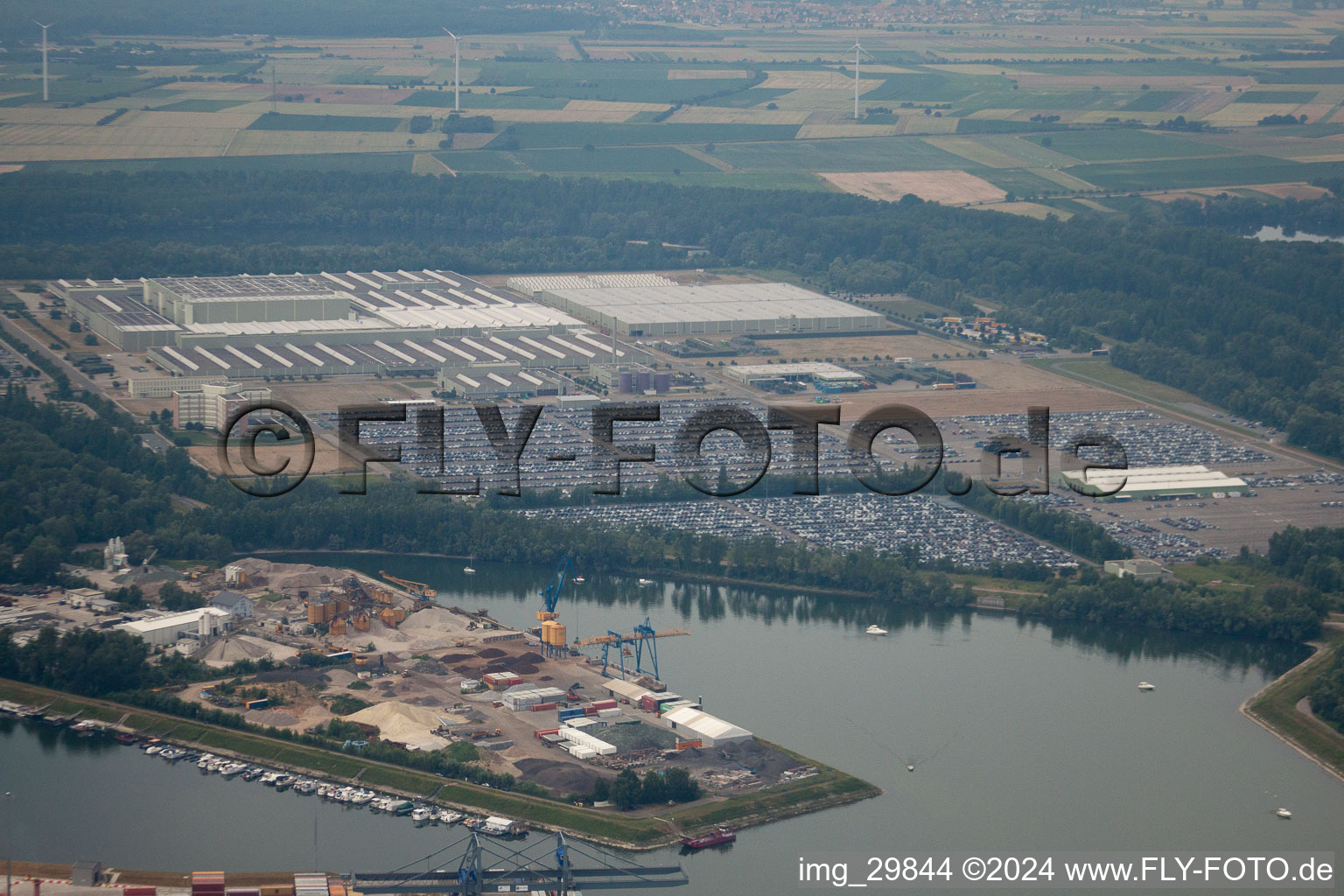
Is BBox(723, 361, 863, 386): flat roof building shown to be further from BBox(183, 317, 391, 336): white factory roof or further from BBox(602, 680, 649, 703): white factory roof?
BBox(602, 680, 649, 703): white factory roof

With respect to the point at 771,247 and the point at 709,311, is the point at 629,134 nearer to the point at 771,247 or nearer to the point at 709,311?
the point at 771,247

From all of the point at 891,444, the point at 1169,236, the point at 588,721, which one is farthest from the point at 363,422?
the point at 1169,236

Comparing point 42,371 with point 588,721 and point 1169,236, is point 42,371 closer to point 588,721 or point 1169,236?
point 588,721

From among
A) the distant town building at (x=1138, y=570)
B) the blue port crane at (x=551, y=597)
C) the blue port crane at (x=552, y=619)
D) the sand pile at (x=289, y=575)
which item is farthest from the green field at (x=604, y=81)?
the blue port crane at (x=552, y=619)

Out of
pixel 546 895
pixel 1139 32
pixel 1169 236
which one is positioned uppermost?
pixel 1139 32

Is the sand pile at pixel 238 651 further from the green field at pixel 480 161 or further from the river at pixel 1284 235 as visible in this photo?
the river at pixel 1284 235

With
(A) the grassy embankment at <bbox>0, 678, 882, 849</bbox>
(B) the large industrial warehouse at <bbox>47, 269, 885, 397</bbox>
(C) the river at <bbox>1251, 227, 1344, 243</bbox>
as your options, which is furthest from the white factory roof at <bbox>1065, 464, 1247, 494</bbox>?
(C) the river at <bbox>1251, 227, 1344, 243</bbox>
